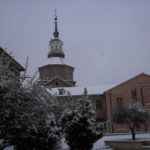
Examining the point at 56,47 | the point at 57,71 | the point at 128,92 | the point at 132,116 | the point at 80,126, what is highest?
the point at 56,47

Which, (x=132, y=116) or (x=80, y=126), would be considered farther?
(x=132, y=116)

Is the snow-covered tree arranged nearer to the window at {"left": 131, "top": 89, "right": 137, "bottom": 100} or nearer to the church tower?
the window at {"left": 131, "top": 89, "right": 137, "bottom": 100}

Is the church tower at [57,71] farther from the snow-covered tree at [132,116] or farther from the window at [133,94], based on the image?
the snow-covered tree at [132,116]

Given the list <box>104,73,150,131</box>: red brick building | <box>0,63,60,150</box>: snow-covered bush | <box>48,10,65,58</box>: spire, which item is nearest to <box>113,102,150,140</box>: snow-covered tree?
<box>0,63,60,150</box>: snow-covered bush

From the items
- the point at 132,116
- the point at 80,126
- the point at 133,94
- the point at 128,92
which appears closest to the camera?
the point at 80,126

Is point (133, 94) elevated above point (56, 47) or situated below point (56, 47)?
below

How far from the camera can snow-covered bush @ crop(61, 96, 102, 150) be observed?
53.1 ft

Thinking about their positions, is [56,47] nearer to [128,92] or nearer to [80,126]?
[128,92]

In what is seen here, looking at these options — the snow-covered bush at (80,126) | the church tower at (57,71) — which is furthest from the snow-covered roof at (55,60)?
the snow-covered bush at (80,126)

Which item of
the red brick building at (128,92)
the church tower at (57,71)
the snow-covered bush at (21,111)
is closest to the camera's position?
the snow-covered bush at (21,111)

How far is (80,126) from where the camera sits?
1627 cm

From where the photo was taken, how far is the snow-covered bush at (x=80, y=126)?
1617cm

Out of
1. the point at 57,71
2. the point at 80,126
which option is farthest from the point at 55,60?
the point at 80,126

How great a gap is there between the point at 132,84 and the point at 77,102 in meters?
29.8
